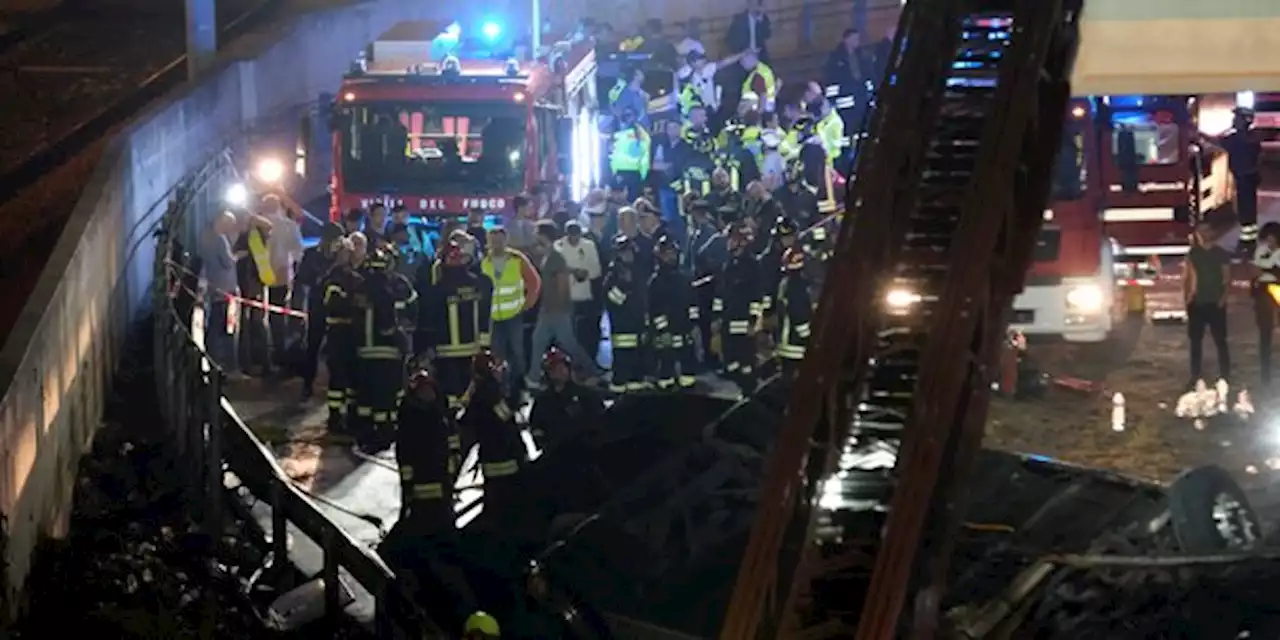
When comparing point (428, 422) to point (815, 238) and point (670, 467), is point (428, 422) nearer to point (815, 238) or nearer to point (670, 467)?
point (670, 467)

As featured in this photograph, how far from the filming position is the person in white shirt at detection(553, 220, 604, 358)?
1422 centimetres

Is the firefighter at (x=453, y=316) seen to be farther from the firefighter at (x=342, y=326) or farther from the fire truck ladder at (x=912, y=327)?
the fire truck ladder at (x=912, y=327)

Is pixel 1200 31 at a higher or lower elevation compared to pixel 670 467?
higher

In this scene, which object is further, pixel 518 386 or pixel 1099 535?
pixel 518 386

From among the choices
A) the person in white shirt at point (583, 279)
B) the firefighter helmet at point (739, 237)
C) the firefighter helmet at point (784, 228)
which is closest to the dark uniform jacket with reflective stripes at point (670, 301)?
the firefighter helmet at point (739, 237)

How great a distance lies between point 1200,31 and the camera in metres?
12.3

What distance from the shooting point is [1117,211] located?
17.4m

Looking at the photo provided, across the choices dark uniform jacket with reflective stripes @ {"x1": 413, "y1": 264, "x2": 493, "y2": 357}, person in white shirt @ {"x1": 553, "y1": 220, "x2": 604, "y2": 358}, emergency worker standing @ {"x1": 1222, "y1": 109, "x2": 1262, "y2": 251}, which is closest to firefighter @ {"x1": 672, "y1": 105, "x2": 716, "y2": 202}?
person in white shirt @ {"x1": 553, "y1": 220, "x2": 604, "y2": 358}

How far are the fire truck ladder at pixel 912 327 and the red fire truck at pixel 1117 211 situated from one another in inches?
182

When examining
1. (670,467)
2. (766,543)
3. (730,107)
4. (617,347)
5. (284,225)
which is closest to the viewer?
(766,543)

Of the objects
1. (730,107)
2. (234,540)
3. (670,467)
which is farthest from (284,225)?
(730,107)

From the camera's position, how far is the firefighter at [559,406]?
10922 millimetres

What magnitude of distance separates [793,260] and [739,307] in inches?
34.3

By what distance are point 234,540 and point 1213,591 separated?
19.0ft
